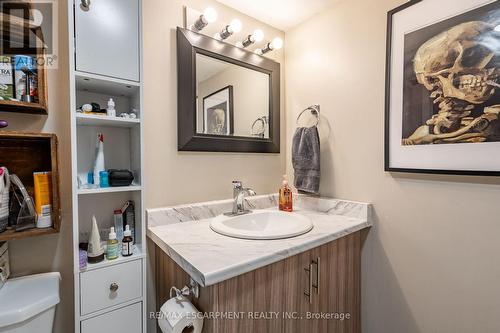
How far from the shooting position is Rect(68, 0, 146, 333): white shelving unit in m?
0.85

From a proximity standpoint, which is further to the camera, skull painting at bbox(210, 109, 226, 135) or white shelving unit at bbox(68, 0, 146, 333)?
skull painting at bbox(210, 109, 226, 135)

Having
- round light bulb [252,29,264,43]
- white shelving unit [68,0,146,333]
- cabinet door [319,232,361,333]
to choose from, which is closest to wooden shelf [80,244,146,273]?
white shelving unit [68,0,146,333]

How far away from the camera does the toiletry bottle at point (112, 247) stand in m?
0.93

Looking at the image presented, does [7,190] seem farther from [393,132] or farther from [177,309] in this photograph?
[393,132]

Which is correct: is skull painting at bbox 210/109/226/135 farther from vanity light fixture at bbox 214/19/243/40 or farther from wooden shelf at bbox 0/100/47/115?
wooden shelf at bbox 0/100/47/115

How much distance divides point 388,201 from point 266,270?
2.51 feet

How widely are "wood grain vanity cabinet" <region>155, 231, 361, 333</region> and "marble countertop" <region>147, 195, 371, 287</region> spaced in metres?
0.06

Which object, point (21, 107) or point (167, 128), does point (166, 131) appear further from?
point (21, 107)

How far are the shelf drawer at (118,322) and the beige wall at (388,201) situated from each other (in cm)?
115

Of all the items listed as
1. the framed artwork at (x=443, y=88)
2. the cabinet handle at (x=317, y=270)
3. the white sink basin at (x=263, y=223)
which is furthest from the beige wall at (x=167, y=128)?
the framed artwork at (x=443, y=88)

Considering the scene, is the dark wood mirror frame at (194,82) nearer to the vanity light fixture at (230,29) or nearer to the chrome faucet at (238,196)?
the vanity light fixture at (230,29)

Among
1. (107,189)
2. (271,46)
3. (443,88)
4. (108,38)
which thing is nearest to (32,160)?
(107,189)

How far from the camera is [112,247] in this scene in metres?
0.93

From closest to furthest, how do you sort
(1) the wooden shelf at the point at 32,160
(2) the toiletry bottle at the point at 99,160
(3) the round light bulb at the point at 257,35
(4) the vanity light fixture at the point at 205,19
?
(1) the wooden shelf at the point at 32,160, (2) the toiletry bottle at the point at 99,160, (4) the vanity light fixture at the point at 205,19, (3) the round light bulb at the point at 257,35
